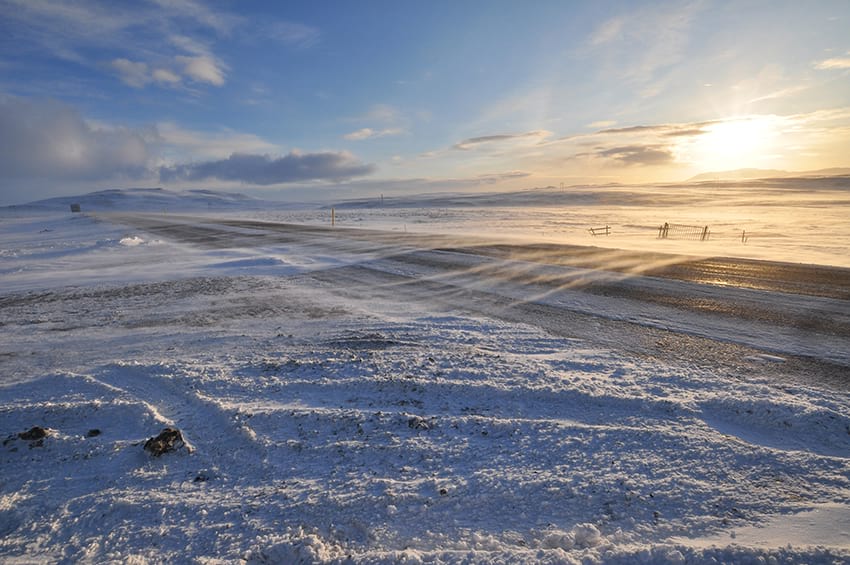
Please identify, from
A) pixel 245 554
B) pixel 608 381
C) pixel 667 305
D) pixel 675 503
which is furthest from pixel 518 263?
pixel 245 554

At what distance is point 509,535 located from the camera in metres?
2.17

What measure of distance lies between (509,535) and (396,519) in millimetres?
A: 622

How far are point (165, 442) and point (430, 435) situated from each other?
190 centimetres

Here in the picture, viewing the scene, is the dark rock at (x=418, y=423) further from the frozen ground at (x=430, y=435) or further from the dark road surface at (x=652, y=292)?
the dark road surface at (x=652, y=292)

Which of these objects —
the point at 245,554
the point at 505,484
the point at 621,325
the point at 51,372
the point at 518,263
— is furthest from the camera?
the point at 518,263

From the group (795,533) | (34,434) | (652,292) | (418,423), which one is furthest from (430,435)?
(652,292)

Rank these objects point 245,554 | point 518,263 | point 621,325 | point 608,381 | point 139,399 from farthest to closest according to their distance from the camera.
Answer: point 518,263, point 621,325, point 608,381, point 139,399, point 245,554

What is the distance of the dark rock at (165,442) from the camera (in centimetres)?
282

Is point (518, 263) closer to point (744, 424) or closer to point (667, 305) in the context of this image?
point (667, 305)

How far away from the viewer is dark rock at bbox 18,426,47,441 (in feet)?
9.77

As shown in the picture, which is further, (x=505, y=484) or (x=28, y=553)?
(x=505, y=484)

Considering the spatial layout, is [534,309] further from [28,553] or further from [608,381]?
[28,553]

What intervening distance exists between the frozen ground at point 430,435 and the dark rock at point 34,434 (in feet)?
0.13

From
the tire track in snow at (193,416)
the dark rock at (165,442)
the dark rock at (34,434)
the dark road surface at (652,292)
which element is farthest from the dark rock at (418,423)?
the dark road surface at (652,292)
